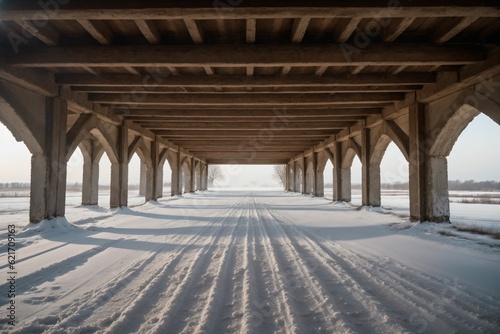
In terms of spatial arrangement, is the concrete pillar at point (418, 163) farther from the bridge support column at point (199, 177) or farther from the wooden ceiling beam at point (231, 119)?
the bridge support column at point (199, 177)

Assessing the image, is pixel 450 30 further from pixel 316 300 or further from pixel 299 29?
pixel 316 300

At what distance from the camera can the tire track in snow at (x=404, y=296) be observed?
2641 mm

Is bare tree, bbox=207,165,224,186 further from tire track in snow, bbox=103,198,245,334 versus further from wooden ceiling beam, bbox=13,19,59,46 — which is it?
tire track in snow, bbox=103,198,245,334

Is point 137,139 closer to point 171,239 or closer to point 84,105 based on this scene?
point 84,105

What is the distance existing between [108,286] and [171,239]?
2.93 metres

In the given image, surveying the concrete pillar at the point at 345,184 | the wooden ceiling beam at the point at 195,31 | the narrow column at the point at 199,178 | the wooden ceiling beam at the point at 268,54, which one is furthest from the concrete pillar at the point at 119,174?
the narrow column at the point at 199,178

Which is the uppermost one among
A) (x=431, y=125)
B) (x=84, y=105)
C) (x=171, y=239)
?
(x=84, y=105)

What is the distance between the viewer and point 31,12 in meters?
4.62

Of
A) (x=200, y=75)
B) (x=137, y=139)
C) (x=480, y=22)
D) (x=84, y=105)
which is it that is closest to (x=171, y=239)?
(x=200, y=75)

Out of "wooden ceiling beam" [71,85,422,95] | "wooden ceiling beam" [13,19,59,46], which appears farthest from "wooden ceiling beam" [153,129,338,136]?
"wooden ceiling beam" [13,19,59,46]

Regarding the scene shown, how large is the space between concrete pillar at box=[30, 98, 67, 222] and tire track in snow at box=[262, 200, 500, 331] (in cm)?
798

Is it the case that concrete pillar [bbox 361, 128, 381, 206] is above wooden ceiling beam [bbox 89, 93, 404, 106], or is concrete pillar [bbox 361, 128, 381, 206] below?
below

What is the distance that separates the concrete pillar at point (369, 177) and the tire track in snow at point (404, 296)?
29.7 ft

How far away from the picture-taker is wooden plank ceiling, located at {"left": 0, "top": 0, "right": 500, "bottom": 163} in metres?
4.57
